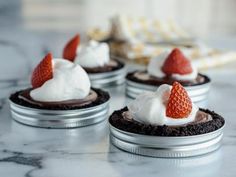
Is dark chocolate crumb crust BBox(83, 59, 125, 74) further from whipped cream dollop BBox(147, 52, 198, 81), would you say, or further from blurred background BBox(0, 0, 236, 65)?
blurred background BBox(0, 0, 236, 65)

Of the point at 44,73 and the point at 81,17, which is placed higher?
the point at 44,73

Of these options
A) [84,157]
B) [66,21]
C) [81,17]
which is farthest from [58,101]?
[81,17]

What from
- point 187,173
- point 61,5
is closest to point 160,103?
point 187,173

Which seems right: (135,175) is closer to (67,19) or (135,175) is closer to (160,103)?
(160,103)

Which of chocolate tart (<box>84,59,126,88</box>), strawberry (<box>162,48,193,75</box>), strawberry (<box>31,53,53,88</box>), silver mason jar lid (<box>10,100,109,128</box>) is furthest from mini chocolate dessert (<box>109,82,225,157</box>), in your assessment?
chocolate tart (<box>84,59,126,88</box>)

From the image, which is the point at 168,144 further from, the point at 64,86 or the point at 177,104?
the point at 64,86

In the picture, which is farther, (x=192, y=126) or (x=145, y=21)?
(x=145, y=21)

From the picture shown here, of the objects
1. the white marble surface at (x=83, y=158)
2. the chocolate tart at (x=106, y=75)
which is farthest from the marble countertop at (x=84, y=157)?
the chocolate tart at (x=106, y=75)
